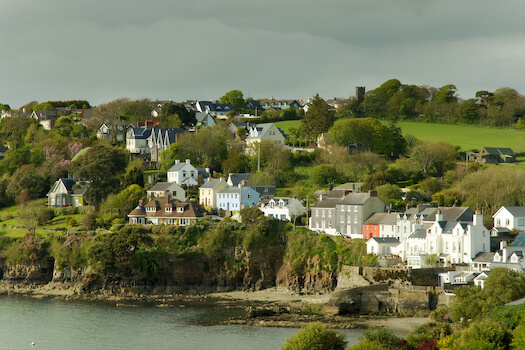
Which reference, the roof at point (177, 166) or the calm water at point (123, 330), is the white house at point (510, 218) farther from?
the roof at point (177, 166)

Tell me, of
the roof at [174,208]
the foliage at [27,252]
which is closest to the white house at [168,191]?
the roof at [174,208]

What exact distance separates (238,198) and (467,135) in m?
34.6

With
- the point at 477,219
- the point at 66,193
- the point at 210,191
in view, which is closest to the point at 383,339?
the point at 477,219

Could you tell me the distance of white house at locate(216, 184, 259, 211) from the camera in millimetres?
82312

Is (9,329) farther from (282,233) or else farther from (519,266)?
(519,266)

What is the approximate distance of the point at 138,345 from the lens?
5175cm

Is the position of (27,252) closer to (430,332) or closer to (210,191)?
(210,191)

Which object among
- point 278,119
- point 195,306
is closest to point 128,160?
point 278,119

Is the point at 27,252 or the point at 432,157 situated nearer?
the point at 27,252

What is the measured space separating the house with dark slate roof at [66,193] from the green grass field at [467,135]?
1185 inches

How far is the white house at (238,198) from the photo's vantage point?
82312mm

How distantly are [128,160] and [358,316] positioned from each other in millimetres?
47952

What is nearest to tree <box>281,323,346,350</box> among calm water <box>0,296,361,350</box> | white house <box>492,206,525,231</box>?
calm water <box>0,296,361,350</box>

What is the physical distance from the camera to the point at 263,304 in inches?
2500
